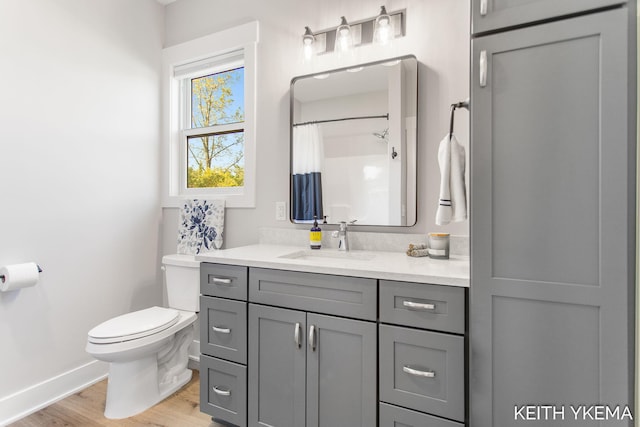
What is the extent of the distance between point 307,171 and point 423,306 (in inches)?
44.5

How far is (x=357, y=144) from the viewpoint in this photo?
1848 millimetres

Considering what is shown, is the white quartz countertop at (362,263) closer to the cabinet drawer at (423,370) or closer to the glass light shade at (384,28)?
the cabinet drawer at (423,370)

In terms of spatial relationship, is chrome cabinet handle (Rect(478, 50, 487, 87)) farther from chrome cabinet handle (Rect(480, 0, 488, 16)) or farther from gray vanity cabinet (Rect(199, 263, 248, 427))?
gray vanity cabinet (Rect(199, 263, 248, 427))

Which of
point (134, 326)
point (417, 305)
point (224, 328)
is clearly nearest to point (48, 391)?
point (134, 326)

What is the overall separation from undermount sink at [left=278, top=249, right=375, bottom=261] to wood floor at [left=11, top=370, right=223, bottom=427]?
3.22 ft

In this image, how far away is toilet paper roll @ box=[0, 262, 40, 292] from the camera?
1650mm

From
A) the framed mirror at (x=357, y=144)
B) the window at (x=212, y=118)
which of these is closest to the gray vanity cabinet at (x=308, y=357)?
the framed mirror at (x=357, y=144)

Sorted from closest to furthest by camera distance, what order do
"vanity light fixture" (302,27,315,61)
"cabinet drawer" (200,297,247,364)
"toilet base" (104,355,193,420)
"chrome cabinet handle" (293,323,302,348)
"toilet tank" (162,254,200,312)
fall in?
"chrome cabinet handle" (293,323,302,348) → "cabinet drawer" (200,297,247,364) → "toilet base" (104,355,193,420) → "vanity light fixture" (302,27,315,61) → "toilet tank" (162,254,200,312)

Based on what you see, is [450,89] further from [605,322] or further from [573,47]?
[605,322]

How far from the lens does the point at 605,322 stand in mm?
940

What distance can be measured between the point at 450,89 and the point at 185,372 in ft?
7.70

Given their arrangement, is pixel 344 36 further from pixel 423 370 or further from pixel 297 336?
pixel 423 370

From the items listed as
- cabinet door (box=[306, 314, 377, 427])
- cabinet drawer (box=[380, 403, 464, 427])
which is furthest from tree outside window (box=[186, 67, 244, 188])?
cabinet drawer (box=[380, 403, 464, 427])

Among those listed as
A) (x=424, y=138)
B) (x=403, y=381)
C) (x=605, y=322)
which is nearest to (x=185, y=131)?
(x=424, y=138)
